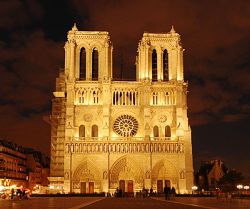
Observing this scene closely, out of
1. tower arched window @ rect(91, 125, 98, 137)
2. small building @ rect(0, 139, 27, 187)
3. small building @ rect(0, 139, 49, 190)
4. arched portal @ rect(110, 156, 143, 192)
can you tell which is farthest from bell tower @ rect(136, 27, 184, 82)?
A: small building @ rect(0, 139, 49, 190)

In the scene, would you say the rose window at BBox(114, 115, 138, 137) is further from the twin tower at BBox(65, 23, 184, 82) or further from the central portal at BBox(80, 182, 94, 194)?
the central portal at BBox(80, 182, 94, 194)

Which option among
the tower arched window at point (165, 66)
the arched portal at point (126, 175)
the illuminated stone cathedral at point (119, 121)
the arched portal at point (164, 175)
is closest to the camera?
the illuminated stone cathedral at point (119, 121)

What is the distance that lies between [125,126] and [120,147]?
3974 mm

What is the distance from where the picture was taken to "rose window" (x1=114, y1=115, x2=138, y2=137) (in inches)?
2788

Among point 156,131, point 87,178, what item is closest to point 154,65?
point 156,131

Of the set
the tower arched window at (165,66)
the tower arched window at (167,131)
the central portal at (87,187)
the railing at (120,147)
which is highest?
the tower arched window at (165,66)

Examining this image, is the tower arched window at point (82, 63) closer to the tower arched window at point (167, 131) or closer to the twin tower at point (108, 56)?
the twin tower at point (108, 56)

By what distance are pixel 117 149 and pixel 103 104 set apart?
7067 mm

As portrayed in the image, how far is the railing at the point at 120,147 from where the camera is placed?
67.9 m

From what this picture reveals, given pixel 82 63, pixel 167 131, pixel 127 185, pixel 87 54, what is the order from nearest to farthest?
1. pixel 127 185
2. pixel 167 131
3. pixel 87 54
4. pixel 82 63

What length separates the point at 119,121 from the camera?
7094 cm

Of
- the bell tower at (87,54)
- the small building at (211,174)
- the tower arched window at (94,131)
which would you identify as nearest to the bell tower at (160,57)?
the bell tower at (87,54)

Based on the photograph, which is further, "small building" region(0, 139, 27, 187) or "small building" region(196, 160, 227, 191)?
"small building" region(196, 160, 227, 191)

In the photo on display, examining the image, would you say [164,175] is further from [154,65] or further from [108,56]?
[108,56]
